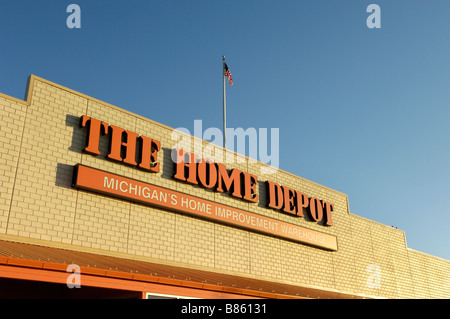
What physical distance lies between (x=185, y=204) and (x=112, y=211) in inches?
120

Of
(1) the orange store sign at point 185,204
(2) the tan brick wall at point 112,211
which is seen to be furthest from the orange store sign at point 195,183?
(2) the tan brick wall at point 112,211

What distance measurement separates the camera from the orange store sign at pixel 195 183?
15.8 meters

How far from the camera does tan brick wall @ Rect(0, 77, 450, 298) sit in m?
14.1

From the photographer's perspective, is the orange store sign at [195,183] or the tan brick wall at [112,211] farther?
the orange store sign at [195,183]

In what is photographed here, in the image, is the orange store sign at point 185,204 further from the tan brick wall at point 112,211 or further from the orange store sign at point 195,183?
the tan brick wall at point 112,211

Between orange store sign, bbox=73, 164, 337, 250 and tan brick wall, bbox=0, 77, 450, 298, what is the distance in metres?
0.28

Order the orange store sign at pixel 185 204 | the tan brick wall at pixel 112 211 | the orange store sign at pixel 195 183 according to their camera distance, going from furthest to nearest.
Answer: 1. the orange store sign at pixel 195 183
2. the orange store sign at pixel 185 204
3. the tan brick wall at pixel 112 211

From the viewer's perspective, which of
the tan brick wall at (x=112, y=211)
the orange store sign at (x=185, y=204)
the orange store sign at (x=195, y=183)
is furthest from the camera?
the orange store sign at (x=195, y=183)

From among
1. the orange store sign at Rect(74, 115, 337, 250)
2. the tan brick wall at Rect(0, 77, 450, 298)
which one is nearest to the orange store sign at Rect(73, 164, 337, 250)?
the orange store sign at Rect(74, 115, 337, 250)

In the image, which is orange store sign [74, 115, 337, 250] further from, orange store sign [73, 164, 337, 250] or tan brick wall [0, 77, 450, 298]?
tan brick wall [0, 77, 450, 298]

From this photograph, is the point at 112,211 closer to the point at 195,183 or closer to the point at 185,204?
the point at 185,204

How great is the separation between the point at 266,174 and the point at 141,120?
6.89 meters

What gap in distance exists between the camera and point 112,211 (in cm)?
1572
